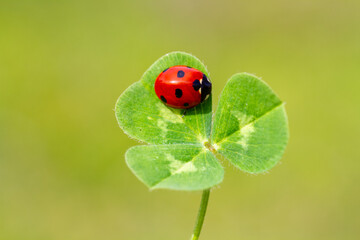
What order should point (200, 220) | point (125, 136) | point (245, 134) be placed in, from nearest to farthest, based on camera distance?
1. point (200, 220)
2. point (245, 134)
3. point (125, 136)

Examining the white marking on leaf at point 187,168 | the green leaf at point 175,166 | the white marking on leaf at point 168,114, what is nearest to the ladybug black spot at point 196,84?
the white marking on leaf at point 168,114

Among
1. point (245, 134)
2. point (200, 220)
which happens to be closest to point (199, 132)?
point (245, 134)

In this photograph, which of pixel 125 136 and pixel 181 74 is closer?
pixel 181 74

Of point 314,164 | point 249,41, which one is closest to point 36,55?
point 249,41

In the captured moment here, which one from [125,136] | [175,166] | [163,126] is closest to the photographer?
[175,166]

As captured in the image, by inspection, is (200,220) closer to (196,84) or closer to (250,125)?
(250,125)

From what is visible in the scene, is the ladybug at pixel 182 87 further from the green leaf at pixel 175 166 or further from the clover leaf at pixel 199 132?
the green leaf at pixel 175 166
